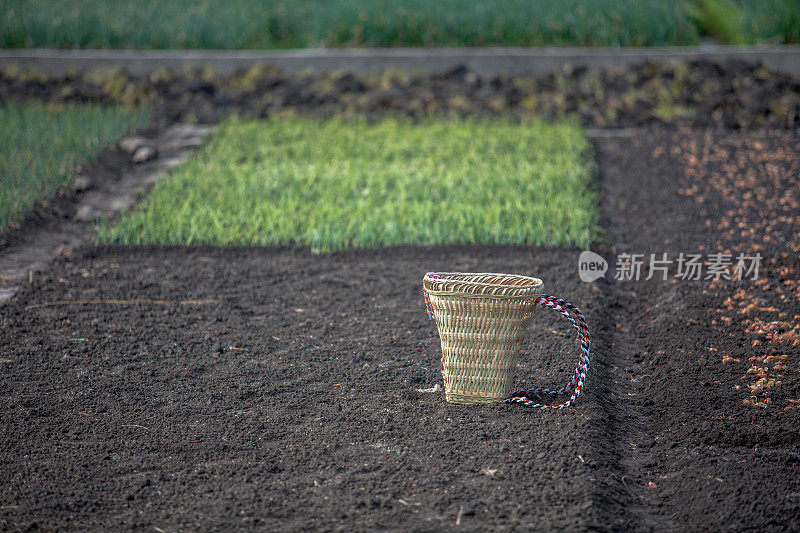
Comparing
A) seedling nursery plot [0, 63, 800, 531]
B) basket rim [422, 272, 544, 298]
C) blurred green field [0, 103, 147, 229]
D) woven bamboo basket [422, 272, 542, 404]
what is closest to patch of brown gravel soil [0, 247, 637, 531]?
seedling nursery plot [0, 63, 800, 531]

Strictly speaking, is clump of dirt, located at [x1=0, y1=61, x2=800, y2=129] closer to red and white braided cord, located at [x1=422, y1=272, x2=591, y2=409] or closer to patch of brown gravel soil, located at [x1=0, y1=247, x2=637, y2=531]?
patch of brown gravel soil, located at [x1=0, y1=247, x2=637, y2=531]

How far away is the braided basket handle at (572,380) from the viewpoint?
10.4ft

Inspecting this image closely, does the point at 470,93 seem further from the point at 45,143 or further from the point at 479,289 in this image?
the point at 479,289

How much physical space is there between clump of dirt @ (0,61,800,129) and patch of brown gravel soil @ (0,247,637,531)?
13.8 feet

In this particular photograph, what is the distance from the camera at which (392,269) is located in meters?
5.21

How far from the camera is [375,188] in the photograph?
21.7 feet

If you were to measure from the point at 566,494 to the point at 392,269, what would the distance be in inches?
104

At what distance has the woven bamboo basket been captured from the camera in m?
3.12

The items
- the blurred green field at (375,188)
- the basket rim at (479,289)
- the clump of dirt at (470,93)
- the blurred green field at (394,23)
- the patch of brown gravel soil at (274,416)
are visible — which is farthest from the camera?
the blurred green field at (394,23)

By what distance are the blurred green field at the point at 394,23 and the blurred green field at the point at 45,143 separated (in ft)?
5.77

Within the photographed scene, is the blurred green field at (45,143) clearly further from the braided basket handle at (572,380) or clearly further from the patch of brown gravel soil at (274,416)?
the braided basket handle at (572,380)

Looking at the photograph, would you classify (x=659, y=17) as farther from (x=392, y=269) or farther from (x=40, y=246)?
(x=40, y=246)

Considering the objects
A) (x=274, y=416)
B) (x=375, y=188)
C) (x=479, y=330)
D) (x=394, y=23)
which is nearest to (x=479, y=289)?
(x=479, y=330)

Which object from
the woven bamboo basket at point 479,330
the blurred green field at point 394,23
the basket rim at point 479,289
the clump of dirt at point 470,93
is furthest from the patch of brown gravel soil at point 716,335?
the blurred green field at point 394,23
